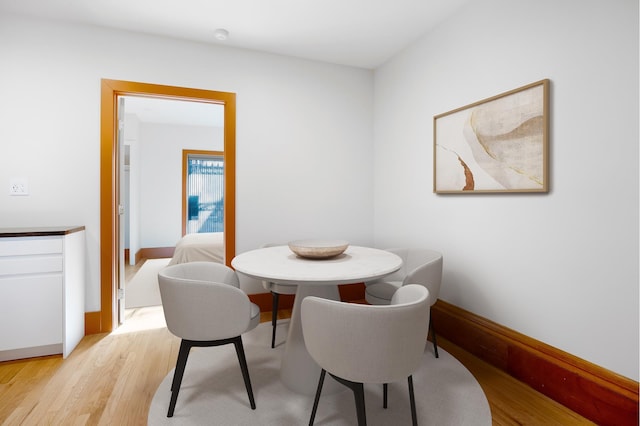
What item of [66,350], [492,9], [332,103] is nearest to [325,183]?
[332,103]

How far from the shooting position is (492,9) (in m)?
2.17

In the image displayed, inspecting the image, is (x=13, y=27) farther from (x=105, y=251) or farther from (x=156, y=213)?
(x=156, y=213)

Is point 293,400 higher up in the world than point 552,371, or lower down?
lower down

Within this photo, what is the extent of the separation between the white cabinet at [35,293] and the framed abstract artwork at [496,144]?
2.81m

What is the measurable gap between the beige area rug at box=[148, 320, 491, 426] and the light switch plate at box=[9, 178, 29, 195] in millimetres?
1830

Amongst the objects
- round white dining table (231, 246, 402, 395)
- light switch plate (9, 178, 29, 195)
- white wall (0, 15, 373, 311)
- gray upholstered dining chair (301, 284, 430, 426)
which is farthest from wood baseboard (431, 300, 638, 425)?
light switch plate (9, 178, 29, 195)

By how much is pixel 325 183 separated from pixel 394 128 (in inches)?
34.5

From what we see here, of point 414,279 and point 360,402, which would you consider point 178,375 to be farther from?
point 414,279

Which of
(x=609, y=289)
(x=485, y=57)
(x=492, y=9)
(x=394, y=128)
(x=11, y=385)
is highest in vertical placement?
(x=492, y=9)

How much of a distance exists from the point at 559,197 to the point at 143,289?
4177 mm

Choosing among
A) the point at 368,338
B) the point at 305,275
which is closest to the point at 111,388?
the point at 305,275

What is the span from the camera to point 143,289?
3.94m

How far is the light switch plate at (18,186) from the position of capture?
8.07ft

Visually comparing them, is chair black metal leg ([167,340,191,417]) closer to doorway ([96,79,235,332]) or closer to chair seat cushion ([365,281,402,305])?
chair seat cushion ([365,281,402,305])
